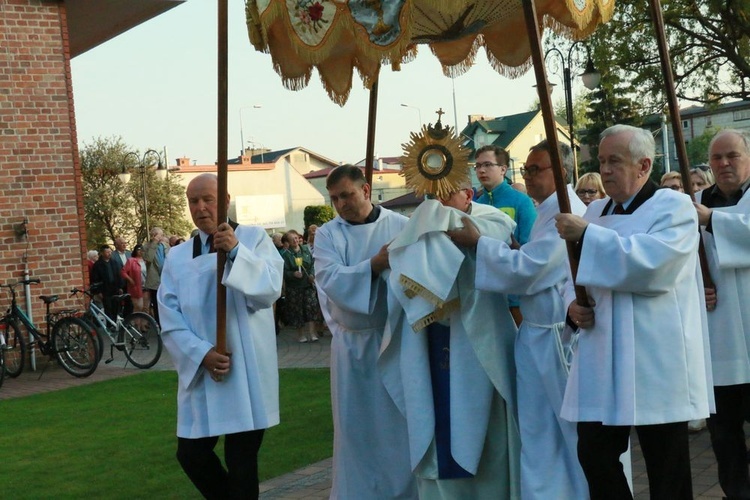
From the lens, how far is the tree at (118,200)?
4825 cm

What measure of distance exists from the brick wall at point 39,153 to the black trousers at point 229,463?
33.2ft

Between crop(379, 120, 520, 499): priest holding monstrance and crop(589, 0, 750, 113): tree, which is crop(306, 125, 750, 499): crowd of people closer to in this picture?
crop(379, 120, 520, 499): priest holding monstrance

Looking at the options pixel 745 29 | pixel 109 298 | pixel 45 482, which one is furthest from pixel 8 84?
pixel 745 29

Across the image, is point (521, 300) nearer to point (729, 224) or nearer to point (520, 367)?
point (520, 367)

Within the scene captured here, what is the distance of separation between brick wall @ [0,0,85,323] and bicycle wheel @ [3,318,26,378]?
375 millimetres

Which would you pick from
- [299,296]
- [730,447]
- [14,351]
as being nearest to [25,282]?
[14,351]

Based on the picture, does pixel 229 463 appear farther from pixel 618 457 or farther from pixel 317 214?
pixel 317 214

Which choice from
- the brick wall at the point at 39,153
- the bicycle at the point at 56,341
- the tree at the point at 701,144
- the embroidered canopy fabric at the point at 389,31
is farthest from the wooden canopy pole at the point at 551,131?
the tree at the point at 701,144

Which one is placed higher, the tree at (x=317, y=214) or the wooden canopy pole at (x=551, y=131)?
the tree at (x=317, y=214)

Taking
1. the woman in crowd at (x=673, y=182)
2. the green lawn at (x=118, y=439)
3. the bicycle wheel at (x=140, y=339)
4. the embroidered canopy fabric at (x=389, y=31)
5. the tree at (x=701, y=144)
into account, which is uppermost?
the tree at (x=701, y=144)

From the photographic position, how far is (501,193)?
25.0 feet

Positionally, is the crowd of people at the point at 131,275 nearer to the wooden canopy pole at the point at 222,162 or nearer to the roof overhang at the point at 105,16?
the roof overhang at the point at 105,16

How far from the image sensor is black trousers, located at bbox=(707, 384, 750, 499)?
237 inches

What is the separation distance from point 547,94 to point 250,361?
2.16 meters
